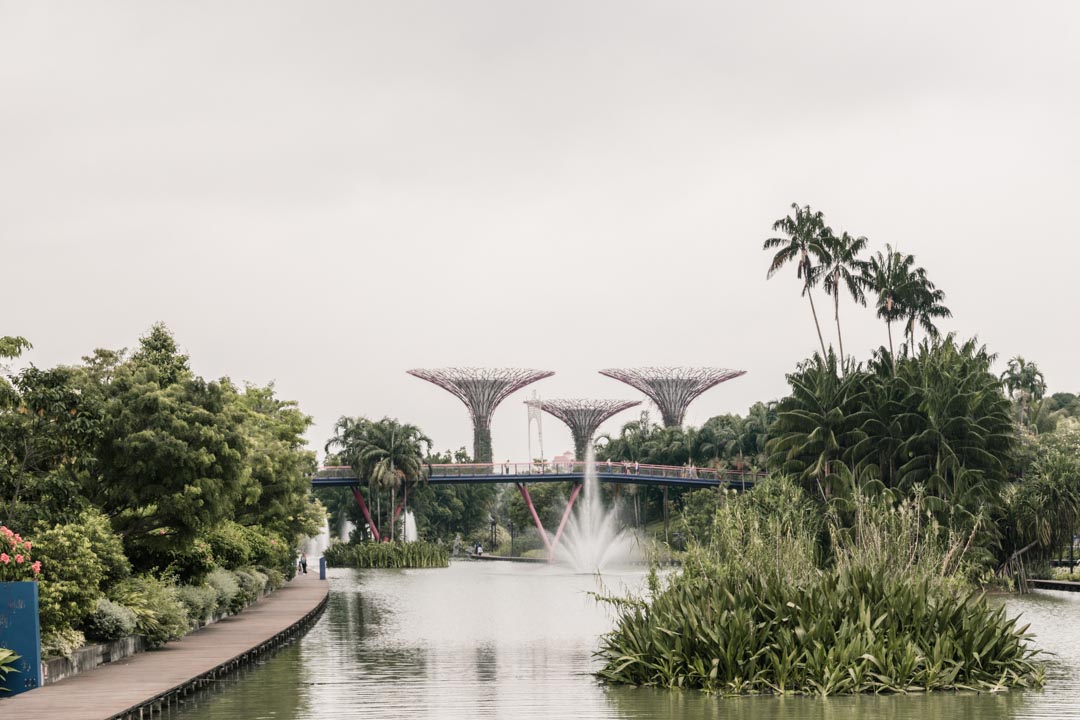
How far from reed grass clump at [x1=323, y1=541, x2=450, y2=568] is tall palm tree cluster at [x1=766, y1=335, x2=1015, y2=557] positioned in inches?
1221

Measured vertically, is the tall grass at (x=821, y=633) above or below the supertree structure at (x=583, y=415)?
below

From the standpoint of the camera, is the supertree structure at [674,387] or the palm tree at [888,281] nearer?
the palm tree at [888,281]

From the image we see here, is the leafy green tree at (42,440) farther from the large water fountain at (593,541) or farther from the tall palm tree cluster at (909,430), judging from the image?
the large water fountain at (593,541)

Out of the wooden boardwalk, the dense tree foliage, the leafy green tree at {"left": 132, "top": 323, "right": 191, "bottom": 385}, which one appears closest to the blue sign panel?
the wooden boardwalk

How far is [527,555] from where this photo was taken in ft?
356

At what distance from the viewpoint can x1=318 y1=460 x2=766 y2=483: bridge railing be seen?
8719 cm

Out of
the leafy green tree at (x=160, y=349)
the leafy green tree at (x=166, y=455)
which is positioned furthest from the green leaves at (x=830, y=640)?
the leafy green tree at (x=160, y=349)

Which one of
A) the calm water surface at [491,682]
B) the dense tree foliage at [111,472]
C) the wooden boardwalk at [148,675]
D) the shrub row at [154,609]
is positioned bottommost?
the calm water surface at [491,682]

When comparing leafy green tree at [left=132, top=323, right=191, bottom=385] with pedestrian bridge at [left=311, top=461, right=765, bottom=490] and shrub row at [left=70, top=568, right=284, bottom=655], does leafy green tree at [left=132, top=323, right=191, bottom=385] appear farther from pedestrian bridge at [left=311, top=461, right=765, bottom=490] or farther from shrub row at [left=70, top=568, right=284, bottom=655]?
pedestrian bridge at [left=311, top=461, right=765, bottom=490]

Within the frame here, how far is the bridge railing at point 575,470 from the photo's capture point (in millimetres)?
87188

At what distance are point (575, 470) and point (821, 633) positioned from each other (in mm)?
70416

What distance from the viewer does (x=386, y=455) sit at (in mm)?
94438

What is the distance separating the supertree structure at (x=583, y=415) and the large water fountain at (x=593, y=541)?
27.7 ft

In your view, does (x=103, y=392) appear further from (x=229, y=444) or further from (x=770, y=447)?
(x=770, y=447)
